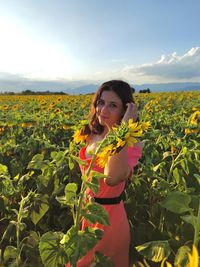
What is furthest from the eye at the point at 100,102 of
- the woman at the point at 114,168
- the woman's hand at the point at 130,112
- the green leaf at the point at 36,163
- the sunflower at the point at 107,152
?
the sunflower at the point at 107,152

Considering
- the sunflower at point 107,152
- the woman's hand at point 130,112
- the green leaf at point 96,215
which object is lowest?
the green leaf at point 96,215

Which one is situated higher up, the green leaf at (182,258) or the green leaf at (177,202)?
the green leaf at (177,202)

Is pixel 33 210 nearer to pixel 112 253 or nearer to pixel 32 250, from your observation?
pixel 32 250

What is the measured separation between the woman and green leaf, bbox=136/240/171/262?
41cm

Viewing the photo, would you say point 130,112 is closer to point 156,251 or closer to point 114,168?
point 114,168

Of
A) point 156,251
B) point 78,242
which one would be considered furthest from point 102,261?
point 156,251

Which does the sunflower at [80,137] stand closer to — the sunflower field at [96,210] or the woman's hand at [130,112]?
the sunflower field at [96,210]

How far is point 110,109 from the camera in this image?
2227 millimetres

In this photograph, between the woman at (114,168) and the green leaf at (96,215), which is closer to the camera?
the green leaf at (96,215)

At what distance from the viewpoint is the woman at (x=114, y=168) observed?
1931mm

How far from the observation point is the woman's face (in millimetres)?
2219

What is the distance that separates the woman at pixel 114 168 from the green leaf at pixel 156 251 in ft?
1.35

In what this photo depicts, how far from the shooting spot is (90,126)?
7.84 feet

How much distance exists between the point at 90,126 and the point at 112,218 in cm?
56
